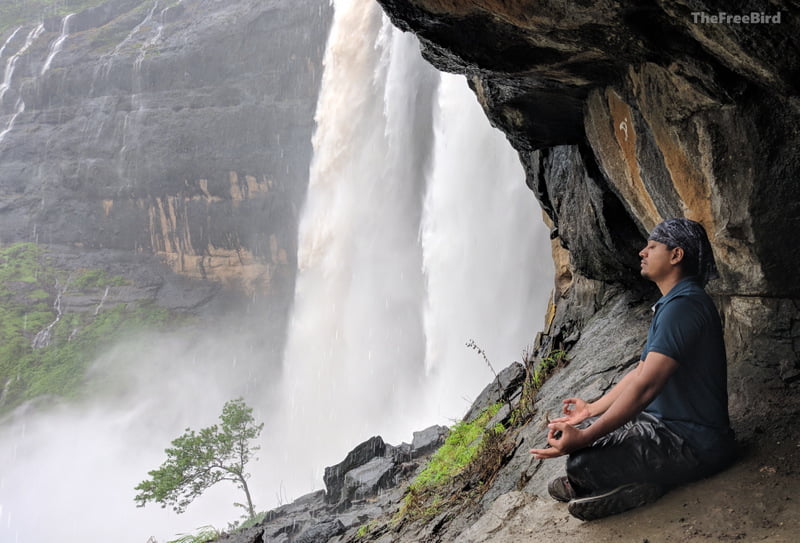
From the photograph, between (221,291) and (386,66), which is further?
(221,291)

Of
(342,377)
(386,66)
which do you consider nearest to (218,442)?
(342,377)

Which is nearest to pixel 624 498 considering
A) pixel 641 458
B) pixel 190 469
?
pixel 641 458

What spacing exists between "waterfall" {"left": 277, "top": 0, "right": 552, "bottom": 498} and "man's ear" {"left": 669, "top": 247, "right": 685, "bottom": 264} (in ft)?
29.1

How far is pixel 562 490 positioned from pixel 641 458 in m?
0.49

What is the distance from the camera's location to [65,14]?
134ft

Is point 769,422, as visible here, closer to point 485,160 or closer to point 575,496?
point 575,496

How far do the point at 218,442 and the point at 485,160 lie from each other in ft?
37.1

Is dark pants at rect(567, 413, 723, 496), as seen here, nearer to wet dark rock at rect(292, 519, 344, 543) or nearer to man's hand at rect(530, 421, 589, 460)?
man's hand at rect(530, 421, 589, 460)

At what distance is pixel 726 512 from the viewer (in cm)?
215

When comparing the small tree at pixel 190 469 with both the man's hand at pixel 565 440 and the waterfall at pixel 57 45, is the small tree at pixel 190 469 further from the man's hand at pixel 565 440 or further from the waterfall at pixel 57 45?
the waterfall at pixel 57 45

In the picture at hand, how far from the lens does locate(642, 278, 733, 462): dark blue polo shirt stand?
87.0 inches

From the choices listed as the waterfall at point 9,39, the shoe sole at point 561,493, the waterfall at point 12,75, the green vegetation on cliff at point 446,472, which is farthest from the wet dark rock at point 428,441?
the waterfall at point 9,39

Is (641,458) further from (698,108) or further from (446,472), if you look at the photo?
(446,472)

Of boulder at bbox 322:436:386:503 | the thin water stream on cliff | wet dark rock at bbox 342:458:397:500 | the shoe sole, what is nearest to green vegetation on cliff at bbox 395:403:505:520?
the shoe sole
